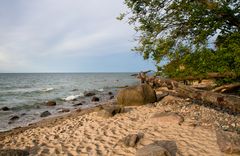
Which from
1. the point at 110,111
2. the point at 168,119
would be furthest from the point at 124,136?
the point at 110,111

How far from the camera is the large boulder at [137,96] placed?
17.6 meters

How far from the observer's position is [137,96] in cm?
1767

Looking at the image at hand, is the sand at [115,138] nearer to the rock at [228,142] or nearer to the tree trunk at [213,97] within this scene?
the rock at [228,142]

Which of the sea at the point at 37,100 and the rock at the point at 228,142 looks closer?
the rock at the point at 228,142

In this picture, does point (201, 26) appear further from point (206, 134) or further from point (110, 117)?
point (110, 117)

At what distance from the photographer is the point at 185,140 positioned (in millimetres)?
9203

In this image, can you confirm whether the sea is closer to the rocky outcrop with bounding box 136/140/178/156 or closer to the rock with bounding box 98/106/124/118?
the rock with bounding box 98/106/124/118

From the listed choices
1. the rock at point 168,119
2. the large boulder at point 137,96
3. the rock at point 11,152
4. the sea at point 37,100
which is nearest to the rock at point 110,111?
the large boulder at point 137,96

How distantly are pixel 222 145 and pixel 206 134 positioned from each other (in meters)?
1.55

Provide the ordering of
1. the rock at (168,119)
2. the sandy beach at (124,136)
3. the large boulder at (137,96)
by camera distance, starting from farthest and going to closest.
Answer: the large boulder at (137,96), the rock at (168,119), the sandy beach at (124,136)

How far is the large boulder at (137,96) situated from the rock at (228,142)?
29.4 ft

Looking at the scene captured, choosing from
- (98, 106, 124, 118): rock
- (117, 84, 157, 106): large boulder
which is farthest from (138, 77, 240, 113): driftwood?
(117, 84, 157, 106): large boulder

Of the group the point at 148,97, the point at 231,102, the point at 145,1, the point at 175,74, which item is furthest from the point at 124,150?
the point at 148,97

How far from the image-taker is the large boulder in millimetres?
17578
